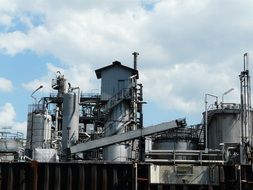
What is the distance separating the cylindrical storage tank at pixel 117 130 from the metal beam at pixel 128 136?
13.9 ft

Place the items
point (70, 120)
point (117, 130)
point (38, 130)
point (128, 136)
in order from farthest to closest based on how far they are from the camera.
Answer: point (38, 130) → point (117, 130) → point (70, 120) → point (128, 136)

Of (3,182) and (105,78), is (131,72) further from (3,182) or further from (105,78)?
(3,182)

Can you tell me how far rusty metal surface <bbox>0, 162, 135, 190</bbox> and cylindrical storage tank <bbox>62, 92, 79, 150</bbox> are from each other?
1048 cm

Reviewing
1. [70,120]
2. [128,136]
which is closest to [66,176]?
[128,136]

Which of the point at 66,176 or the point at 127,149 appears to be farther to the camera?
the point at 127,149

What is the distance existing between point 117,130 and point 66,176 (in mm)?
13798

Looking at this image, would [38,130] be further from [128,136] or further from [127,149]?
[128,136]

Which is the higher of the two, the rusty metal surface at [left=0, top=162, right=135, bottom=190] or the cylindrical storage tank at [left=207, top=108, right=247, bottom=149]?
the cylindrical storage tank at [left=207, top=108, right=247, bottom=149]

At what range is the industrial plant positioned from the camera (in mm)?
26047

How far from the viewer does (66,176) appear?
2623cm

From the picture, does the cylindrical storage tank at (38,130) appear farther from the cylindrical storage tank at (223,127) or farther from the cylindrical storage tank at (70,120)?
the cylindrical storage tank at (223,127)

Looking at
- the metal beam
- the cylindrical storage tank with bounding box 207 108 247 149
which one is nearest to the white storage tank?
the cylindrical storage tank with bounding box 207 108 247 149

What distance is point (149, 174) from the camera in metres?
26.0

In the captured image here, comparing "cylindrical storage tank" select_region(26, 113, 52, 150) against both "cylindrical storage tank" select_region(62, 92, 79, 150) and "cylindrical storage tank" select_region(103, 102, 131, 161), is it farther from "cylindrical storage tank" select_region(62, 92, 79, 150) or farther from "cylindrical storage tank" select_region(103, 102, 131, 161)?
"cylindrical storage tank" select_region(103, 102, 131, 161)
